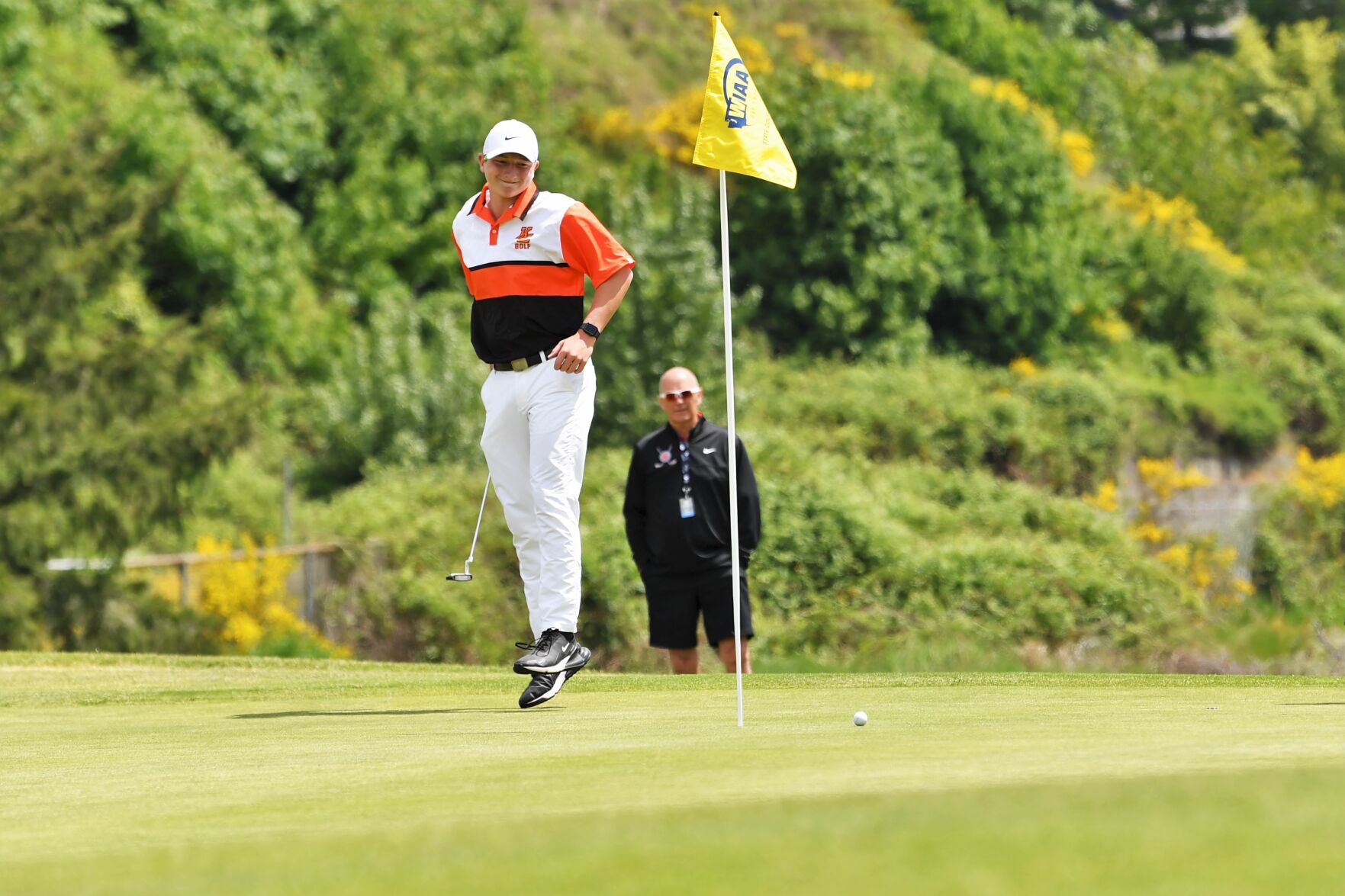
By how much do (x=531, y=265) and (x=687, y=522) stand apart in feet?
12.8

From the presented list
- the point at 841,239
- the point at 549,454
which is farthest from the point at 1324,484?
the point at 549,454

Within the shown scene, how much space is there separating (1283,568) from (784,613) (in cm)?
1099

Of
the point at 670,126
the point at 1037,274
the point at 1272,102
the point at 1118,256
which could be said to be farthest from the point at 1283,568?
the point at 1272,102

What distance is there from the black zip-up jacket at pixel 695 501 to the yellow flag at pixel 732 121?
3800 millimetres

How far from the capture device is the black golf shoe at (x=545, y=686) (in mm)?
7336

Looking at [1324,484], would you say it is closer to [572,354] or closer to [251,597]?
[251,597]

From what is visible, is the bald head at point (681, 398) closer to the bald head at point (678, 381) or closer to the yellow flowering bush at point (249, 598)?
the bald head at point (678, 381)

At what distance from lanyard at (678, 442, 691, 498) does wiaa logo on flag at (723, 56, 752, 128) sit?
3984 millimetres

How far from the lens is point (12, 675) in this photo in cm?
991

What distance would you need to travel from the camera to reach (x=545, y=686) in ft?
24.3

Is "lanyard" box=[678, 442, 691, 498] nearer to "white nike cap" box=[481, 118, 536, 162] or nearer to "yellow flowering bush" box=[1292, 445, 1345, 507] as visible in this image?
"white nike cap" box=[481, 118, 536, 162]

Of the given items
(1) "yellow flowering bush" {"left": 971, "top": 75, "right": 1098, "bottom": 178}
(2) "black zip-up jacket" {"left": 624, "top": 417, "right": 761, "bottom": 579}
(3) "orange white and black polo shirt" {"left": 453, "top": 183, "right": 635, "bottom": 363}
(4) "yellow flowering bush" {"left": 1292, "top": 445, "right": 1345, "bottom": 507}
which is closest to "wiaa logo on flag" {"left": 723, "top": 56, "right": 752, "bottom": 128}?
(3) "orange white and black polo shirt" {"left": 453, "top": 183, "right": 635, "bottom": 363}

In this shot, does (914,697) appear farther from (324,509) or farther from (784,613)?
(324,509)

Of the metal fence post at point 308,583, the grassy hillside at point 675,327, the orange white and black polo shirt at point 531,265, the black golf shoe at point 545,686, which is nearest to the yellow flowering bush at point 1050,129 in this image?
the grassy hillside at point 675,327
